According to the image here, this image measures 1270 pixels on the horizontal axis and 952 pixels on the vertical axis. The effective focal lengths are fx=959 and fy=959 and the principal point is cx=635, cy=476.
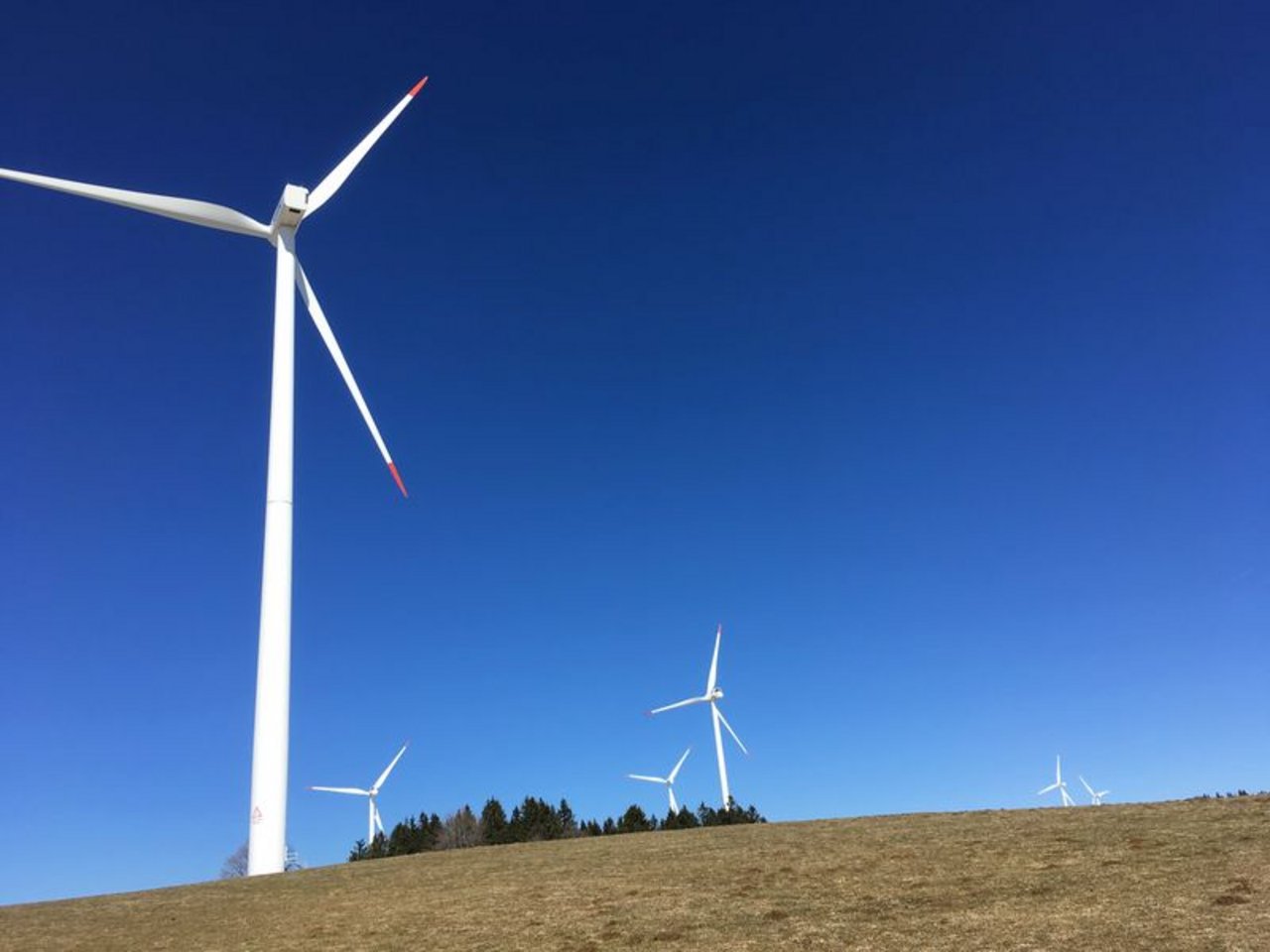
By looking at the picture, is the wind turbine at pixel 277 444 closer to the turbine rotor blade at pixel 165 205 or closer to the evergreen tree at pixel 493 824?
the turbine rotor blade at pixel 165 205

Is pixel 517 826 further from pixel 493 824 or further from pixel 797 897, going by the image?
pixel 797 897

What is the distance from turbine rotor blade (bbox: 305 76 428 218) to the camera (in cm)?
4547

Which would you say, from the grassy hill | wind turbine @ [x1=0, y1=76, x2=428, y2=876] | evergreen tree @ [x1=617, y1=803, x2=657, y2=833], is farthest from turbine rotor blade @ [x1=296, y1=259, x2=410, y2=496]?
evergreen tree @ [x1=617, y1=803, x2=657, y2=833]

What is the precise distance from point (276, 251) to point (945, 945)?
39565 mm

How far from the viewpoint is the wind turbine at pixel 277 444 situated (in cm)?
3300

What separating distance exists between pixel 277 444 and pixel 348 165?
17.5 meters

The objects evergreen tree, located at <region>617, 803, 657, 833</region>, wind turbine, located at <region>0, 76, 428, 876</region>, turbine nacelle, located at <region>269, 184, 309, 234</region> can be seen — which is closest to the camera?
wind turbine, located at <region>0, 76, 428, 876</region>

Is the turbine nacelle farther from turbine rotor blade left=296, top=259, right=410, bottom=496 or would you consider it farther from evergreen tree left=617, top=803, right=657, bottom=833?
evergreen tree left=617, top=803, right=657, bottom=833

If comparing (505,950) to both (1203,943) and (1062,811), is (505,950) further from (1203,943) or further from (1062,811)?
(1062,811)

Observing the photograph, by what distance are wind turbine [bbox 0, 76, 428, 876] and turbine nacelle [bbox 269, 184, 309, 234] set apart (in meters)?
0.05

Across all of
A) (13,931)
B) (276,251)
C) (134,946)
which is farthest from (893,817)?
(276,251)

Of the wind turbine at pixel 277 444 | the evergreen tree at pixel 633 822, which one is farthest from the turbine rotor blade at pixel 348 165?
the evergreen tree at pixel 633 822

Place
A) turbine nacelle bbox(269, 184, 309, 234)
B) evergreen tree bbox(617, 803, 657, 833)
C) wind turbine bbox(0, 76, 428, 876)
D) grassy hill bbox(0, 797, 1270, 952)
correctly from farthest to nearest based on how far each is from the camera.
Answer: evergreen tree bbox(617, 803, 657, 833), turbine nacelle bbox(269, 184, 309, 234), wind turbine bbox(0, 76, 428, 876), grassy hill bbox(0, 797, 1270, 952)

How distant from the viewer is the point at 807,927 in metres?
18.5
